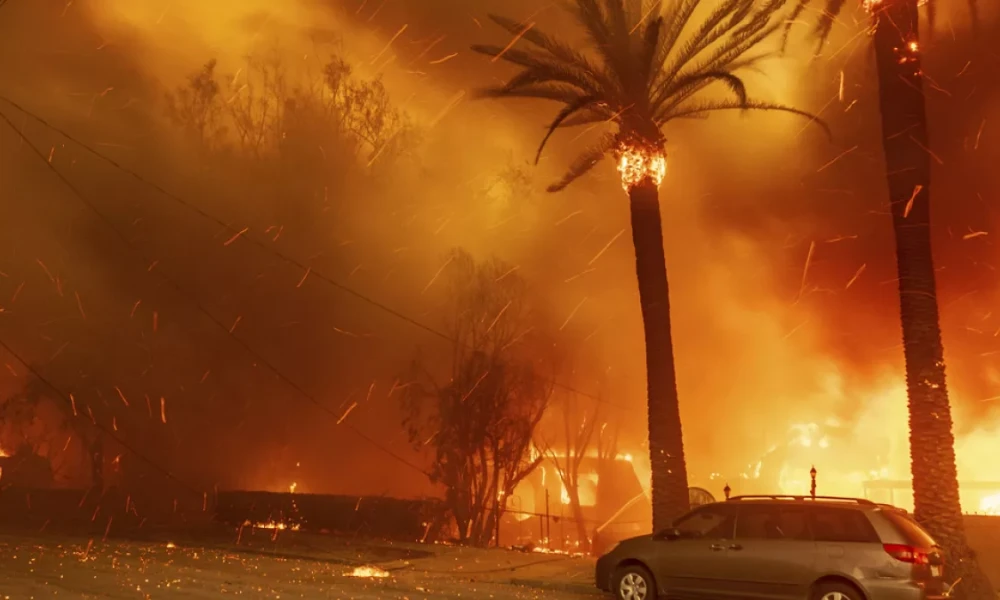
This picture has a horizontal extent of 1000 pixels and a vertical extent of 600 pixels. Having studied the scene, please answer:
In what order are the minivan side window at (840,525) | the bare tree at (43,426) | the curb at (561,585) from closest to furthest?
the minivan side window at (840,525) → the curb at (561,585) → the bare tree at (43,426)

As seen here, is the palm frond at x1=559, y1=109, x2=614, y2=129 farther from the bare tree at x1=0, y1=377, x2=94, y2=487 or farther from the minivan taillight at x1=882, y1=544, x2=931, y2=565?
the bare tree at x1=0, y1=377, x2=94, y2=487

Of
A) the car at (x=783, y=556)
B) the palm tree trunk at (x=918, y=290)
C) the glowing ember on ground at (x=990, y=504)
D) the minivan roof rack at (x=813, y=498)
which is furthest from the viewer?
the glowing ember on ground at (x=990, y=504)

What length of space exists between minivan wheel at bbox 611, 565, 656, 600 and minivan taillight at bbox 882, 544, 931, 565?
3.25m

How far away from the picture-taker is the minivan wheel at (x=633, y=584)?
12.8m

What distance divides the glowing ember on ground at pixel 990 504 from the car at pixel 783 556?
32.5m

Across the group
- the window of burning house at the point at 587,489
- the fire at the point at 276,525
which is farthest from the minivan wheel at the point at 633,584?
the window of burning house at the point at 587,489

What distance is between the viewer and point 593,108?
19.9 meters

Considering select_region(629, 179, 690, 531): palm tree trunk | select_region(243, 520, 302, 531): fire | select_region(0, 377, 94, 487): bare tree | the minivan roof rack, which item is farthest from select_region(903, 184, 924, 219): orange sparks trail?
select_region(0, 377, 94, 487): bare tree

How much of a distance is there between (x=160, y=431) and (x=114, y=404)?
3177 mm

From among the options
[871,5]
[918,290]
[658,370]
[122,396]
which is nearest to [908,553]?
[918,290]

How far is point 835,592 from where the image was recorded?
36.5ft

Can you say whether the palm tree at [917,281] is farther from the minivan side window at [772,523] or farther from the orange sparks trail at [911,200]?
the minivan side window at [772,523]

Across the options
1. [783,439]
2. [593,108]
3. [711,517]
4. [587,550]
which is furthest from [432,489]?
[711,517]

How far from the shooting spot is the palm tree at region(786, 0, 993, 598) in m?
14.2
